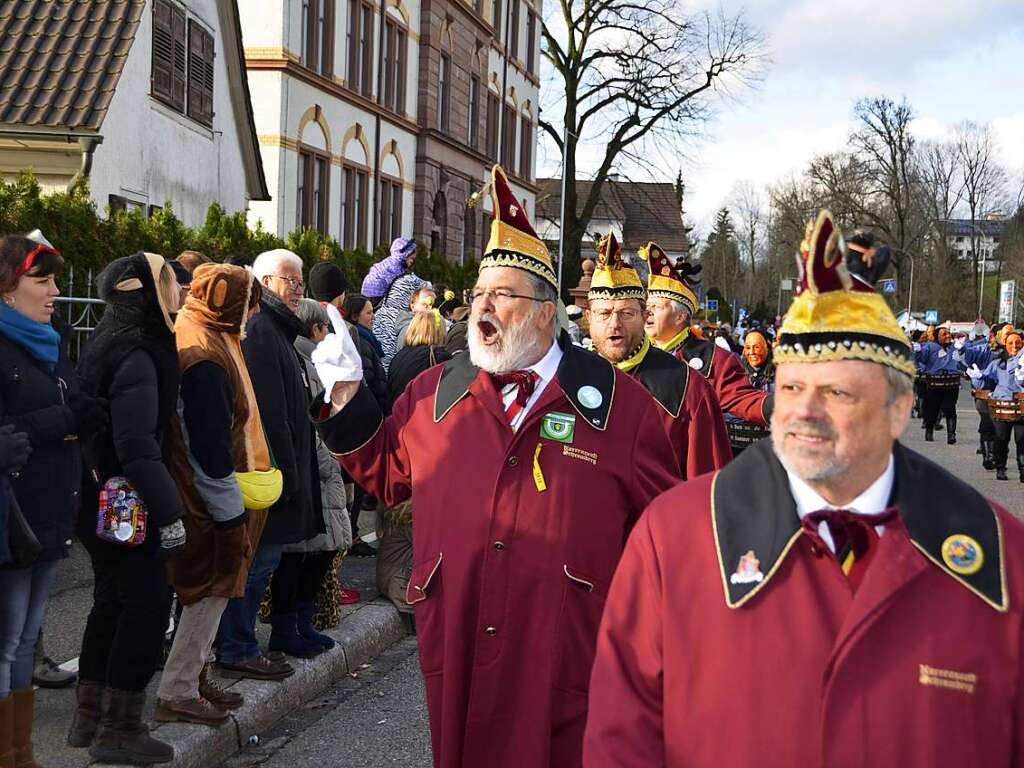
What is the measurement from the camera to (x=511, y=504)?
4016 mm

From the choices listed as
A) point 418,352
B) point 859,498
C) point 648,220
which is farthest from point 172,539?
point 648,220

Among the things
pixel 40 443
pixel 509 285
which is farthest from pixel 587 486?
pixel 40 443

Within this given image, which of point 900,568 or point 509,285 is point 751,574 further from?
point 509,285

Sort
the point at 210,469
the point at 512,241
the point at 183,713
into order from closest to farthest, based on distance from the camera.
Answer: the point at 512,241, the point at 210,469, the point at 183,713

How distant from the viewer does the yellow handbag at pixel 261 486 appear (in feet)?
19.4

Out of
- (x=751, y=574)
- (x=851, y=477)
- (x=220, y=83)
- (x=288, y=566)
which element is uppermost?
(x=220, y=83)

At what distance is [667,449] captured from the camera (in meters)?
4.32

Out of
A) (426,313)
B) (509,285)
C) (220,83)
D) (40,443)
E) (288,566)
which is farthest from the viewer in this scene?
(220,83)

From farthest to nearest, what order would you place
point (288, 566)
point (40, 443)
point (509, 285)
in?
point (288, 566) < point (40, 443) < point (509, 285)

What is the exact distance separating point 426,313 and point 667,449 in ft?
16.5

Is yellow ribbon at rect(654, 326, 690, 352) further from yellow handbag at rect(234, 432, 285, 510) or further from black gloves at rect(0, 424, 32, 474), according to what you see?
black gloves at rect(0, 424, 32, 474)

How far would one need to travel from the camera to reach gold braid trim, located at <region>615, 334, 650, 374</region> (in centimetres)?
636

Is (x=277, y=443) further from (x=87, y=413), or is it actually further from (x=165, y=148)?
(x=165, y=148)

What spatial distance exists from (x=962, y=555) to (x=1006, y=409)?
16.4m
